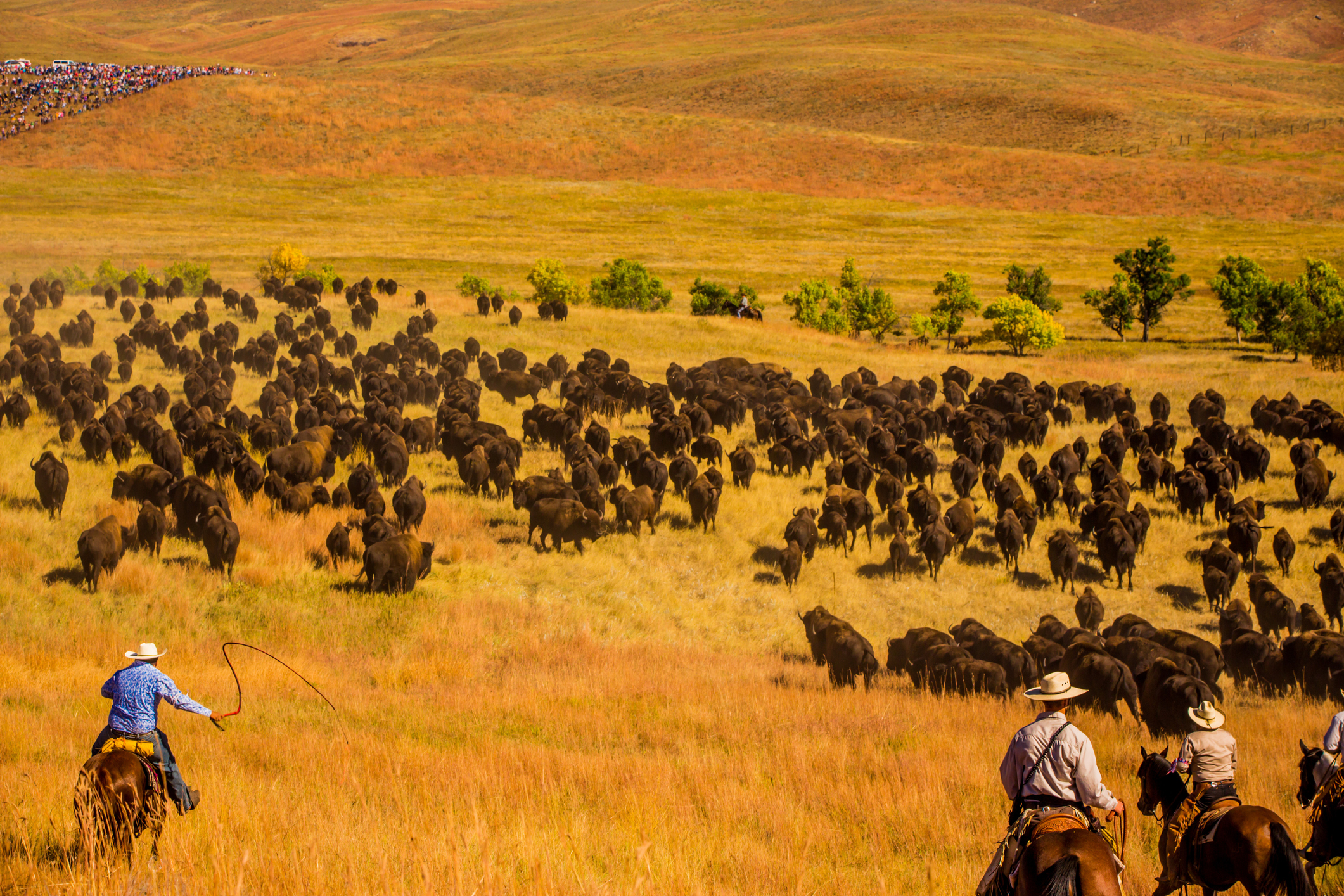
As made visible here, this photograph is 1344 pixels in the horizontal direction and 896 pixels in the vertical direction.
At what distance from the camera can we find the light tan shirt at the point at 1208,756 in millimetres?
7605

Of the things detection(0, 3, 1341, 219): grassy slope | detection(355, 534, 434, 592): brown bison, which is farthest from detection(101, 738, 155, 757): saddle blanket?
detection(0, 3, 1341, 219): grassy slope

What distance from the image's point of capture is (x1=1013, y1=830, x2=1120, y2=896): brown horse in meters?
6.14

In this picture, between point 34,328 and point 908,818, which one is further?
point 34,328

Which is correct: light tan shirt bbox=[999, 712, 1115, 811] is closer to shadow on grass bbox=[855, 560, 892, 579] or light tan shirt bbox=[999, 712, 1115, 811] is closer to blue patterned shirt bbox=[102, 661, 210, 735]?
blue patterned shirt bbox=[102, 661, 210, 735]

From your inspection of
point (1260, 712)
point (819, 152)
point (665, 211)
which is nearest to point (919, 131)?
point (819, 152)

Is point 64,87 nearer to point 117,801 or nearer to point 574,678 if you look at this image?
point 574,678

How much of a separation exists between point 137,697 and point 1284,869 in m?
8.34

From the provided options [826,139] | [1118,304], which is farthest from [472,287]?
[826,139]

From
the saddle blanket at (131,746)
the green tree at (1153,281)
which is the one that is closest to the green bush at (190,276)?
the saddle blanket at (131,746)

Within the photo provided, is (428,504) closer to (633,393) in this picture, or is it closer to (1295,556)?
(633,393)

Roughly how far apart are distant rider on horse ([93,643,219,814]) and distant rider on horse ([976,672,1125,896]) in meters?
5.98

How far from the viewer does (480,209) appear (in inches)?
3829

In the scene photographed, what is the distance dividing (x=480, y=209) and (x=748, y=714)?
90033 mm

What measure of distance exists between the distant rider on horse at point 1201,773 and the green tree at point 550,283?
5055 centimetres
